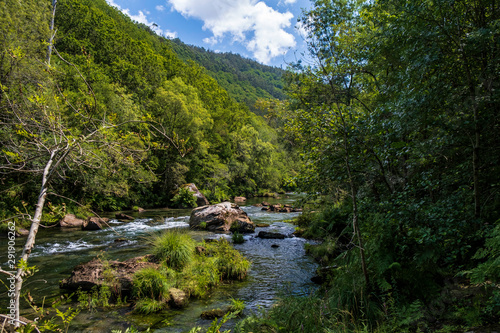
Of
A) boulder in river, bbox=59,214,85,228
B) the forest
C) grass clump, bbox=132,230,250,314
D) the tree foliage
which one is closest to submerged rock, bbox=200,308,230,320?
grass clump, bbox=132,230,250,314

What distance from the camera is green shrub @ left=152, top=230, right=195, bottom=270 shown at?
780 centimetres

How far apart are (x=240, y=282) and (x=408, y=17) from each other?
7.46 metres

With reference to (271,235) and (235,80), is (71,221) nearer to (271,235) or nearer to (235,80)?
(271,235)

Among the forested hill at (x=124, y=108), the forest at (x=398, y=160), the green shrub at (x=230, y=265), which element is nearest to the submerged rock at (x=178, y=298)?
the green shrub at (x=230, y=265)

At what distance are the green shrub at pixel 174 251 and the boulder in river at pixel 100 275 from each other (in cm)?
58

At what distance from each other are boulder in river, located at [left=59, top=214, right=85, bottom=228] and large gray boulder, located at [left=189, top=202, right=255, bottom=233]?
6968mm

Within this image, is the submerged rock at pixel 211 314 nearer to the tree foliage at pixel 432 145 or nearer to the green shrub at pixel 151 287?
the green shrub at pixel 151 287

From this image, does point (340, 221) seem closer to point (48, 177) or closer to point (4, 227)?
point (48, 177)

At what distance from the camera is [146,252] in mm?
10242

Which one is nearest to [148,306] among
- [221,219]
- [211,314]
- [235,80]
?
[211,314]

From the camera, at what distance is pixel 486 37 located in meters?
3.41

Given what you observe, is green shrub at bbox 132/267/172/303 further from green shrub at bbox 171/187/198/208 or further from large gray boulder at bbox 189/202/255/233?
green shrub at bbox 171/187/198/208

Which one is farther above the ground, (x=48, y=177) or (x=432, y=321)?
(x=48, y=177)

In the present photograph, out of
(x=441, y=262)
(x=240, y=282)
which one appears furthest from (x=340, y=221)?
(x=441, y=262)
